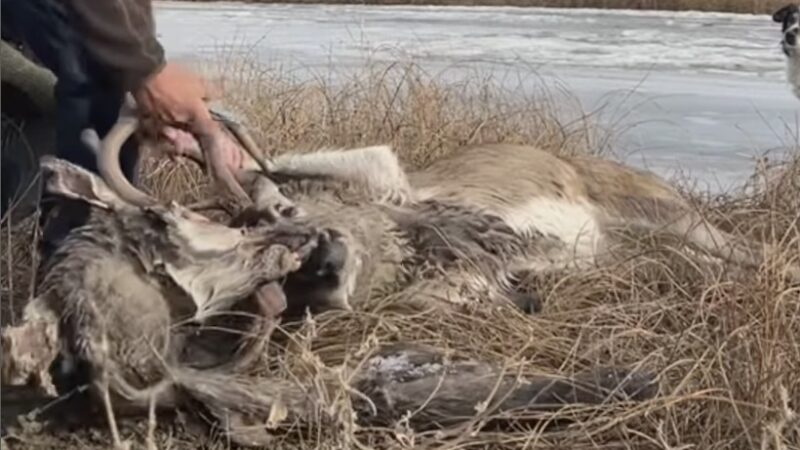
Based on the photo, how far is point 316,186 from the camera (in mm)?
4793

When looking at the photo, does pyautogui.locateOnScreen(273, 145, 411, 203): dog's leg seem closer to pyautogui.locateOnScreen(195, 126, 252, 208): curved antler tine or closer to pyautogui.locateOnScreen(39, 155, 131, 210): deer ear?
pyautogui.locateOnScreen(195, 126, 252, 208): curved antler tine

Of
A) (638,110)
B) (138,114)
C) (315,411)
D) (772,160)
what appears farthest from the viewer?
(638,110)

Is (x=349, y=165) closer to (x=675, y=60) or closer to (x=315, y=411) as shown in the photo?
(x=315, y=411)

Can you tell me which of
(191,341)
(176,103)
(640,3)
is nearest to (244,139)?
(176,103)

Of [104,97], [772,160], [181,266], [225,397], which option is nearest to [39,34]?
[104,97]

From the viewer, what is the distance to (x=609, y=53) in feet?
44.1

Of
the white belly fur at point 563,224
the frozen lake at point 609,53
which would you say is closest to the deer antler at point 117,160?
the white belly fur at point 563,224

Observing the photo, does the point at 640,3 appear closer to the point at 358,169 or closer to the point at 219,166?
the point at 358,169

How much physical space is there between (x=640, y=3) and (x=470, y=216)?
46.6 feet

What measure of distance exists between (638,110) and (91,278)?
6.42 m

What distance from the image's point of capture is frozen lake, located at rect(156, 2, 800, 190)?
343 inches

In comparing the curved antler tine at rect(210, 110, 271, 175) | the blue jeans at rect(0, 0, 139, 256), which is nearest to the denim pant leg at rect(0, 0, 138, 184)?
the blue jeans at rect(0, 0, 139, 256)

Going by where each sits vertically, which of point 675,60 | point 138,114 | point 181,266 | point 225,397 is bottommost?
point 675,60

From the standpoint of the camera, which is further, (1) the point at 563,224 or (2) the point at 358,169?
(1) the point at 563,224
